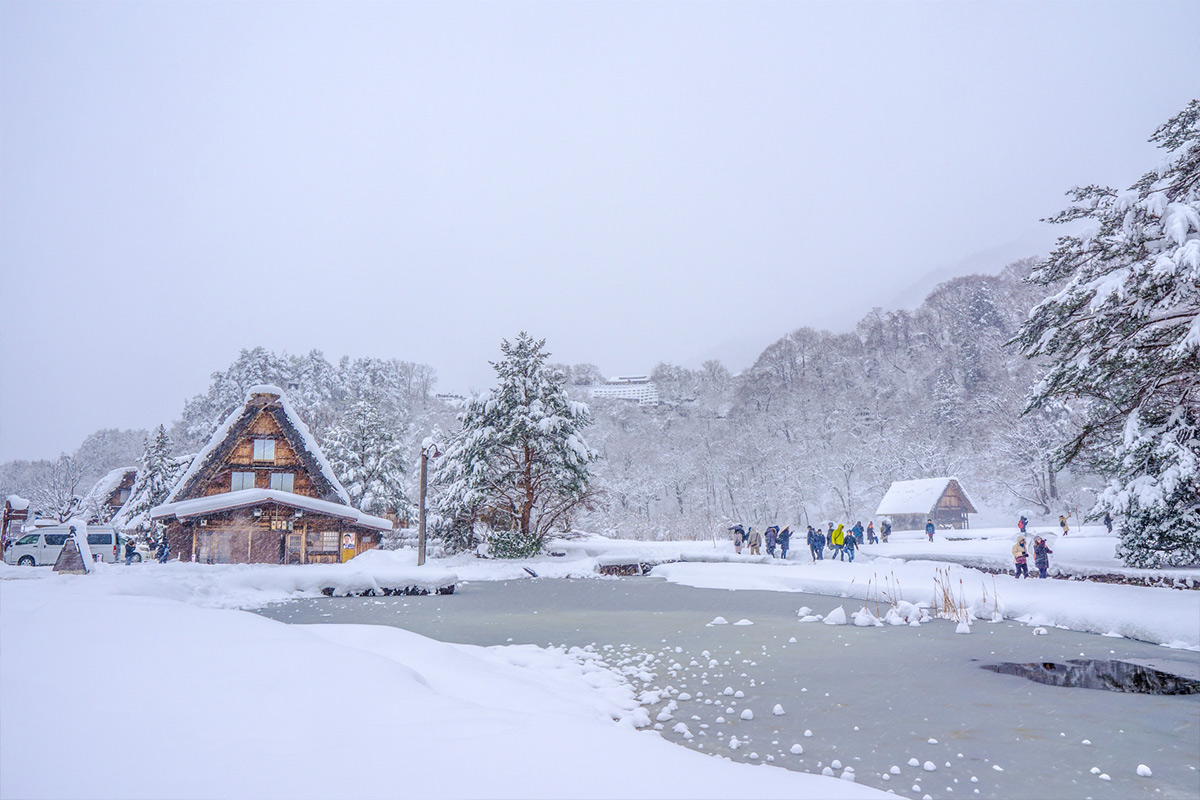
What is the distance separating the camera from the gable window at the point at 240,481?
35.7m

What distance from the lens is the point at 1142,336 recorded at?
53.2 ft

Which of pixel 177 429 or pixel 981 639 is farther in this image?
pixel 177 429

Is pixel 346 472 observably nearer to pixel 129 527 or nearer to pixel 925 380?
pixel 129 527

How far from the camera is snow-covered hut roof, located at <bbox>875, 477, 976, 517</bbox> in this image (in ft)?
192

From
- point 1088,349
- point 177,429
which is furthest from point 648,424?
point 1088,349

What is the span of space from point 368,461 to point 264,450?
12349 mm

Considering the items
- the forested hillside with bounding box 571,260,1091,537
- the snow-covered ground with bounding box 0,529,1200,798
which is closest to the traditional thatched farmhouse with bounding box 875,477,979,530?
the forested hillside with bounding box 571,260,1091,537

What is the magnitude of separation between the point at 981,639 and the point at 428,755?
1302 cm

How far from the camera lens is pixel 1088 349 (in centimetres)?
1620

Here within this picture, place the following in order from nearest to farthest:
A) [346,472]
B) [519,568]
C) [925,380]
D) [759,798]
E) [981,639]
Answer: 1. [759,798]
2. [981,639]
3. [519,568]
4. [346,472]
5. [925,380]

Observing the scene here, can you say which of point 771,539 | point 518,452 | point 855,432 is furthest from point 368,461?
point 855,432

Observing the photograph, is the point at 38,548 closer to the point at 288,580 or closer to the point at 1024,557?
the point at 288,580

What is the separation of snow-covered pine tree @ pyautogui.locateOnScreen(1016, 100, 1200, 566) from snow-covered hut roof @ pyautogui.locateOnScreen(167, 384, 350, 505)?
33650mm

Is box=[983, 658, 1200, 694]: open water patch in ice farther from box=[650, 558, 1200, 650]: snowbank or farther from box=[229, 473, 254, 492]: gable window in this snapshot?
box=[229, 473, 254, 492]: gable window
